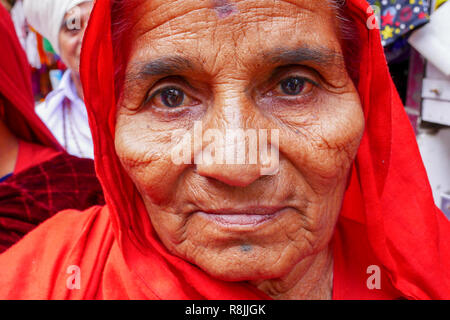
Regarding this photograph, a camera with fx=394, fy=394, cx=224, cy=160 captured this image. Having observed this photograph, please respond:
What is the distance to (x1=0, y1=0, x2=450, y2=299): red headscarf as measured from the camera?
45.6 inches

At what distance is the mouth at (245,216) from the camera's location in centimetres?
99

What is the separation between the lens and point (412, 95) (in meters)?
2.42

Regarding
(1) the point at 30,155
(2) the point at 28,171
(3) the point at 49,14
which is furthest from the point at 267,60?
(3) the point at 49,14

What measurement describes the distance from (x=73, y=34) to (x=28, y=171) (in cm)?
127

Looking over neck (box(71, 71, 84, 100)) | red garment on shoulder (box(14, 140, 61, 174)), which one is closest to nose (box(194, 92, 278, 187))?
red garment on shoulder (box(14, 140, 61, 174))

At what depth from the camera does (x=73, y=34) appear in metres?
2.78

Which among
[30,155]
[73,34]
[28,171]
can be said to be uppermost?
[73,34]

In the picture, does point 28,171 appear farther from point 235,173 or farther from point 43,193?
point 235,173

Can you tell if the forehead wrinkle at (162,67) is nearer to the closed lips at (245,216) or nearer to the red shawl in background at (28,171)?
the closed lips at (245,216)

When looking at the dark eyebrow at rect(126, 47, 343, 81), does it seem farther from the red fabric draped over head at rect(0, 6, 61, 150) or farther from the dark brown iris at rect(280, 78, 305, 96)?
the red fabric draped over head at rect(0, 6, 61, 150)

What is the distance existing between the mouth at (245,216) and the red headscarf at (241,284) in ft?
0.78

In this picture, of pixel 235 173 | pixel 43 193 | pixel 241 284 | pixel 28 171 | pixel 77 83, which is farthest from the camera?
pixel 77 83
